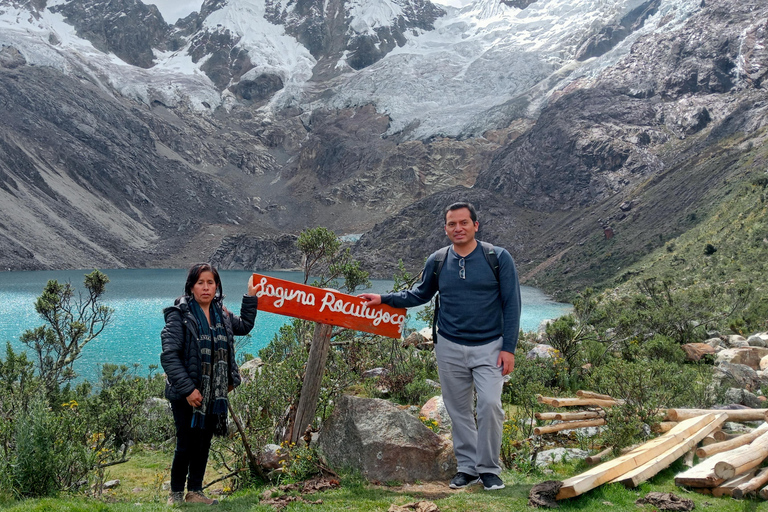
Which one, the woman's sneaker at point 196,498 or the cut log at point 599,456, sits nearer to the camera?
the woman's sneaker at point 196,498

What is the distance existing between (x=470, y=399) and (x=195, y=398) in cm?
220

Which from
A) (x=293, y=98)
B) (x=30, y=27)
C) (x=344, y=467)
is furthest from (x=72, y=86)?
(x=344, y=467)

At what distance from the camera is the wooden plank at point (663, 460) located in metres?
3.99

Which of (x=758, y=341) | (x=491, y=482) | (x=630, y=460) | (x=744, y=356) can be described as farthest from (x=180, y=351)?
(x=758, y=341)

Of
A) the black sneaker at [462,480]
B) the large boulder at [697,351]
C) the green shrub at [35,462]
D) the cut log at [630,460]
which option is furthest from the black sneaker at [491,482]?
the large boulder at [697,351]

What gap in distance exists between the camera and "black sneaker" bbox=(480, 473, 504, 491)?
13.0 feet

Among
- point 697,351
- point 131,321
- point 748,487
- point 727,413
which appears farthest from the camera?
point 131,321

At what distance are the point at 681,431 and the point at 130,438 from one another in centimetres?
937

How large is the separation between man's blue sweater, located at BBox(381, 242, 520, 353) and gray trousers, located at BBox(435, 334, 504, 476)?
0.09 m

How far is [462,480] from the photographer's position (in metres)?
4.09

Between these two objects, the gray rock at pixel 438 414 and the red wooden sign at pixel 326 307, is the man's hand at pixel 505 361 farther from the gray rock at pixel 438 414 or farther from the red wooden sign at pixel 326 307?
the gray rock at pixel 438 414

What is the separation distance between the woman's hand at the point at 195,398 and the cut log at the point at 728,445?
4.32m

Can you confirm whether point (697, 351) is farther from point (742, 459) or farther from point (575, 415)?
point (742, 459)

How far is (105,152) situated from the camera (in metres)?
117
